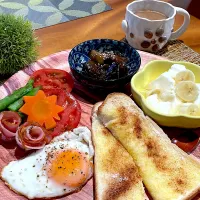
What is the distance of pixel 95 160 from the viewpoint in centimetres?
230

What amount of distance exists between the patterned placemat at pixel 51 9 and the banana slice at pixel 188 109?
5.96 ft

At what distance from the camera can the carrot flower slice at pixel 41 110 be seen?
2.50 meters

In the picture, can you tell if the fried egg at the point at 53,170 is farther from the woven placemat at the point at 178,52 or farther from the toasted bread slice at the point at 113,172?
the woven placemat at the point at 178,52

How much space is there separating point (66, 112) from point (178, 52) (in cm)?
139

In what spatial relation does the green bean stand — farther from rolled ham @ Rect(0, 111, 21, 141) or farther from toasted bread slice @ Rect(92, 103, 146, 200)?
toasted bread slice @ Rect(92, 103, 146, 200)

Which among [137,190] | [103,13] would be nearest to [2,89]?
[137,190]

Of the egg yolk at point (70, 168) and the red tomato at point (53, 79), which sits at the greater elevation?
the red tomato at point (53, 79)

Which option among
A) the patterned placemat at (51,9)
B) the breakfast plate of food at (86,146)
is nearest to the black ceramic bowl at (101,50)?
the breakfast plate of food at (86,146)

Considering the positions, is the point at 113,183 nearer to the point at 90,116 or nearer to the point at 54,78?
the point at 90,116

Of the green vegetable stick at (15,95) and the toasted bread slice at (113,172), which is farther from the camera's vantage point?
the green vegetable stick at (15,95)

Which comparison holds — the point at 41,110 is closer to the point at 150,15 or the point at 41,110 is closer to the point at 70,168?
the point at 70,168

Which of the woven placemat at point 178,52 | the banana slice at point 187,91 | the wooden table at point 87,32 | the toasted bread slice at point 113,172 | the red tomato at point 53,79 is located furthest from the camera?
the wooden table at point 87,32

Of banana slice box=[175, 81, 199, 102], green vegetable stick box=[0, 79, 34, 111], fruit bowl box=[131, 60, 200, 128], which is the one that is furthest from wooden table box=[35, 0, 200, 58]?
banana slice box=[175, 81, 199, 102]

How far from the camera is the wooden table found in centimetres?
347
